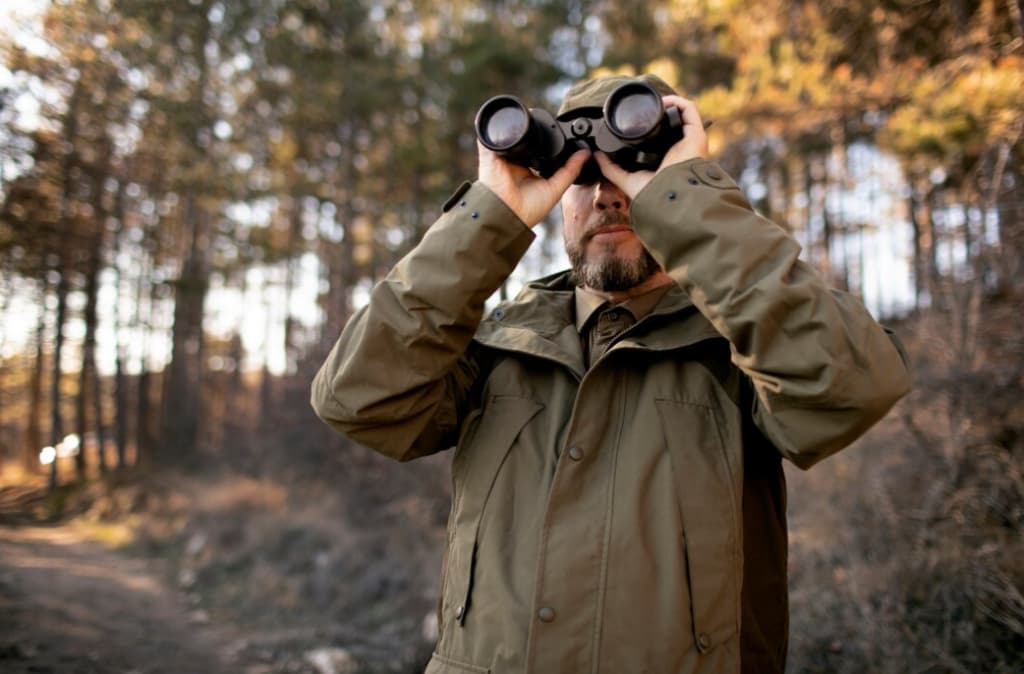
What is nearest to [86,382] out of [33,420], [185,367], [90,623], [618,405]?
[185,367]

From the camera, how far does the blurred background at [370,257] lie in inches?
157

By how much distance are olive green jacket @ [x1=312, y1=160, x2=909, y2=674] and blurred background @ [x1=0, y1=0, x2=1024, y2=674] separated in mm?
2074

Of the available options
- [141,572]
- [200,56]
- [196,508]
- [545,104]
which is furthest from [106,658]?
[200,56]

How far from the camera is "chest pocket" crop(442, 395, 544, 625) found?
1.56 metres

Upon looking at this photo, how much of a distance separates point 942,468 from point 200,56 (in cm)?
1220

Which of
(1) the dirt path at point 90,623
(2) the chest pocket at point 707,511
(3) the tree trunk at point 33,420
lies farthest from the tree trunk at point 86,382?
(2) the chest pocket at point 707,511

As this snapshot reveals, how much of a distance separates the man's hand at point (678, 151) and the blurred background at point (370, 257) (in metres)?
2.47

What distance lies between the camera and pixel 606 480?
59.4 inches

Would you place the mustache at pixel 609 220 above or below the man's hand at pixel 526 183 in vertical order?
below

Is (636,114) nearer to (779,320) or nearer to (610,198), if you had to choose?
(610,198)

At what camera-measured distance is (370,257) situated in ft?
49.4

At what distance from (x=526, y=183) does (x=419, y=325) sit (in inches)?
18.4

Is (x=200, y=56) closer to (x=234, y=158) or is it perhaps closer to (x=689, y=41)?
(x=234, y=158)

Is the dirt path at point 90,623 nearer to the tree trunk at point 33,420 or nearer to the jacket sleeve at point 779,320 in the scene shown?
the tree trunk at point 33,420
